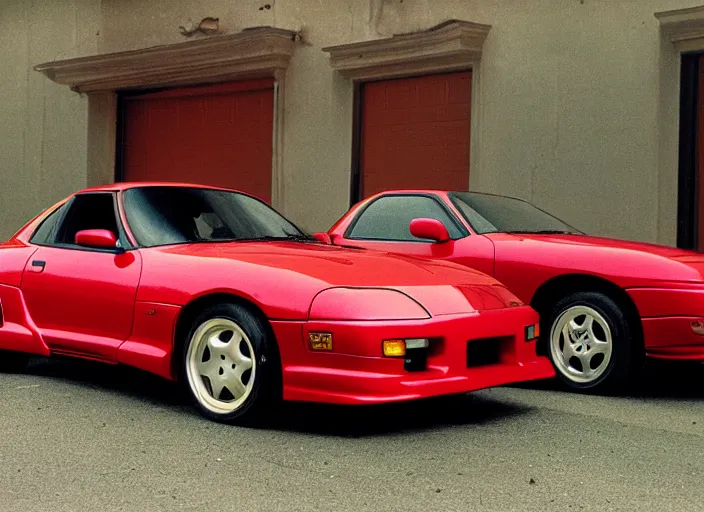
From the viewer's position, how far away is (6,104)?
19203 mm

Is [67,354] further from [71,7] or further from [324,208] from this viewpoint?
[71,7]

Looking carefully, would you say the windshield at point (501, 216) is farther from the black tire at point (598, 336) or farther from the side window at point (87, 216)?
the side window at point (87, 216)

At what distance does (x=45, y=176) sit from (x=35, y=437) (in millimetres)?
13833

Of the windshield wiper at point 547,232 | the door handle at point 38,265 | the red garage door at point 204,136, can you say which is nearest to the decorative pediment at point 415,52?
the red garage door at point 204,136

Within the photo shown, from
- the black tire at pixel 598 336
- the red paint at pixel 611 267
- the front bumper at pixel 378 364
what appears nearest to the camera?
the front bumper at pixel 378 364

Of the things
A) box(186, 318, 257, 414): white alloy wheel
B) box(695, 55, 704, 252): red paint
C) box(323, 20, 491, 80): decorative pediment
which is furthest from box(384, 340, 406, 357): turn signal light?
box(323, 20, 491, 80): decorative pediment

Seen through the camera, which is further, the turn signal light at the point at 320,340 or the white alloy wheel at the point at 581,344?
the white alloy wheel at the point at 581,344

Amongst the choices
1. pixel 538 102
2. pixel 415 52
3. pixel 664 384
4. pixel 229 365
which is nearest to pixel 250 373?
pixel 229 365

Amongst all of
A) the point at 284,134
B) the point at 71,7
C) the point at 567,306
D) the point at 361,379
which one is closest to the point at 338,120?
the point at 284,134

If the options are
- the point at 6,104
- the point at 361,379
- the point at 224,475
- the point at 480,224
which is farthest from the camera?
the point at 6,104

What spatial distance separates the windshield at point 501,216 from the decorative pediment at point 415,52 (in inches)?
181

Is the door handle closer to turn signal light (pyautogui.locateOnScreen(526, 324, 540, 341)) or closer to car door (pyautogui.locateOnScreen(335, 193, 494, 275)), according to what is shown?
car door (pyautogui.locateOnScreen(335, 193, 494, 275))

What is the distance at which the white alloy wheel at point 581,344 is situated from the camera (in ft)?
21.9

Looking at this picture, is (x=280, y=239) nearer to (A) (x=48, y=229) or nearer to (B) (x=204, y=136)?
(A) (x=48, y=229)
